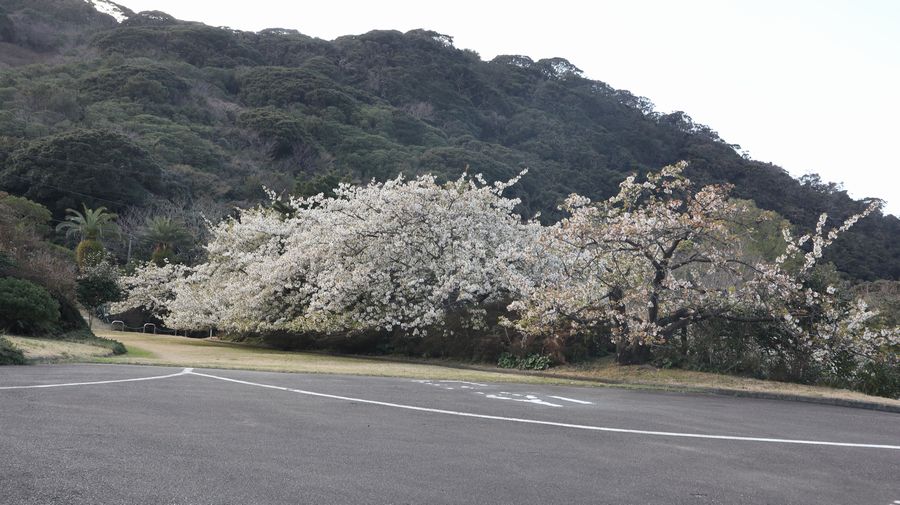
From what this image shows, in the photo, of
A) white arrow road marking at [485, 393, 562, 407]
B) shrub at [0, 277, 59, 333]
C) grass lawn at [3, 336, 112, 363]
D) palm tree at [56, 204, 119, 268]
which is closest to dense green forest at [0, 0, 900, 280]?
palm tree at [56, 204, 119, 268]

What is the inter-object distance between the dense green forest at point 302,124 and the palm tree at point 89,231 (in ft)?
21.5

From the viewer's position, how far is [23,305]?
18.1 meters

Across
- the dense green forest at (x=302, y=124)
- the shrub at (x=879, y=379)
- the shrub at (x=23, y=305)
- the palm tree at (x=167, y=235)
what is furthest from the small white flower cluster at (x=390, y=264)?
the palm tree at (x=167, y=235)

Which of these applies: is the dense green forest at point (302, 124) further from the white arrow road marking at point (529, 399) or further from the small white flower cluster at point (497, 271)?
the white arrow road marking at point (529, 399)

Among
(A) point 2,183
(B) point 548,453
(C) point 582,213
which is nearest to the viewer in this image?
→ (B) point 548,453

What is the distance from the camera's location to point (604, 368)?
1819 cm

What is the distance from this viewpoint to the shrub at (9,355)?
13.9 metres

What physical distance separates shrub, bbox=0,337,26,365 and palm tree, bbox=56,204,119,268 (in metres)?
22.7

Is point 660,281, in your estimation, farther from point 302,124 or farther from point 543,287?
point 302,124

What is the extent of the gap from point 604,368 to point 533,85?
96.4 metres

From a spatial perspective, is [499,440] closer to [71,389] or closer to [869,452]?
[869,452]

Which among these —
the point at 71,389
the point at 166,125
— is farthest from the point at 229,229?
the point at 166,125

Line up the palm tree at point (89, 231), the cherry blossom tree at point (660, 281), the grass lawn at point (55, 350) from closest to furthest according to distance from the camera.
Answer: the grass lawn at point (55, 350)
the cherry blossom tree at point (660, 281)
the palm tree at point (89, 231)

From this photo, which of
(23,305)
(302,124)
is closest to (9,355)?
(23,305)
